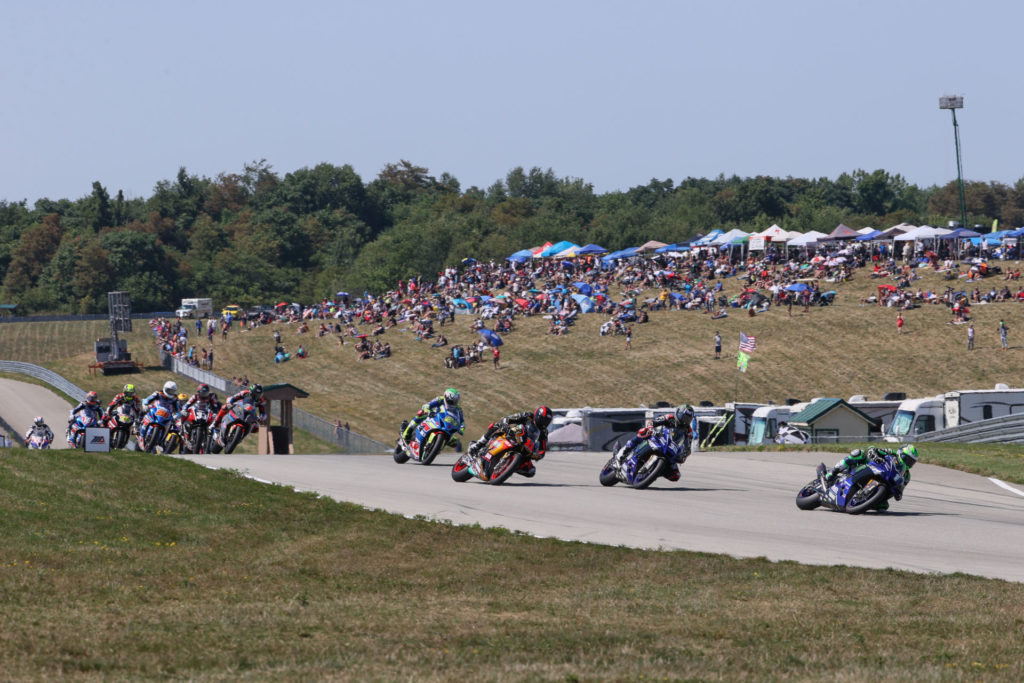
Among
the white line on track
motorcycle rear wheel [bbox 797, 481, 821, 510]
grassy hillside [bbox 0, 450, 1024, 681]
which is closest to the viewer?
grassy hillside [bbox 0, 450, 1024, 681]

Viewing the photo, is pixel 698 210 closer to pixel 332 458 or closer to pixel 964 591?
pixel 332 458

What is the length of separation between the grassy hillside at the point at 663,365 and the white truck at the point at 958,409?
13550 millimetres

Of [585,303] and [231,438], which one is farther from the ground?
[585,303]

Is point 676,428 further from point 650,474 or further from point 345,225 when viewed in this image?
point 345,225

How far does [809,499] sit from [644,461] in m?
3.55

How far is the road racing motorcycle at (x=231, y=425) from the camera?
2961cm

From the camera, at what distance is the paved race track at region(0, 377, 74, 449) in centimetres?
5388

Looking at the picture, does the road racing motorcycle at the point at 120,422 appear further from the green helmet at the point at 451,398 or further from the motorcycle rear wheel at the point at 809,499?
the motorcycle rear wheel at the point at 809,499

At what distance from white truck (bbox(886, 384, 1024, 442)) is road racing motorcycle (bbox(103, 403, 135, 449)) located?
81.6ft

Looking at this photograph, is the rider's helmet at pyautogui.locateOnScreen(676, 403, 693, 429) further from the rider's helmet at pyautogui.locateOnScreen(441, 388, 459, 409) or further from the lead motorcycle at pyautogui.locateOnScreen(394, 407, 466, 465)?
the lead motorcycle at pyautogui.locateOnScreen(394, 407, 466, 465)

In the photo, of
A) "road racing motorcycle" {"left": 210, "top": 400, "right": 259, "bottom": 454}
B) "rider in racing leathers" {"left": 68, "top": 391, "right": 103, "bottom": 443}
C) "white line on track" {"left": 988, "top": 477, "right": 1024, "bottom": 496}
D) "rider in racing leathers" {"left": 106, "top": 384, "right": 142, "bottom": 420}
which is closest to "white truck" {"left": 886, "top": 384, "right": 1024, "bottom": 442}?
"white line on track" {"left": 988, "top": 477, "right": 1024, "bottom": 496}

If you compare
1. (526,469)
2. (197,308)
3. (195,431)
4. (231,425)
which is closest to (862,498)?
(526,469)

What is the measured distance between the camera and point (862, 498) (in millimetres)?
20141

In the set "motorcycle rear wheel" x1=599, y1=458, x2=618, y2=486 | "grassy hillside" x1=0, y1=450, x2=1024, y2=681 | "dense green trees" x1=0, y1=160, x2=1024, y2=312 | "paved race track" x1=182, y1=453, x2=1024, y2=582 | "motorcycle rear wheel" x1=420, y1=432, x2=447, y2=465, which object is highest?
"dense green trees" x1=0, y1=160, x2=1024, y2=312
